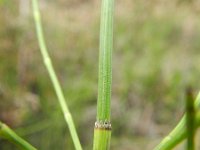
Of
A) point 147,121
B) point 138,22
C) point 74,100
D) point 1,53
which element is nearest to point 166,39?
point 138,22

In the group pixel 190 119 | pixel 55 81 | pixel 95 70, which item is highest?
pixel 95 70

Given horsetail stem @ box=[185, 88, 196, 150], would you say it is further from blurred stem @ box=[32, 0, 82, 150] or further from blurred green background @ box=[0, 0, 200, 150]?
blurred green background @ box=[0, 0, 200, 150]

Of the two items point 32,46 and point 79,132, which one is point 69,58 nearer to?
point 32,46

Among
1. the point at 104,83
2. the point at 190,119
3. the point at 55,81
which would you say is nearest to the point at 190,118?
the point at 190,119

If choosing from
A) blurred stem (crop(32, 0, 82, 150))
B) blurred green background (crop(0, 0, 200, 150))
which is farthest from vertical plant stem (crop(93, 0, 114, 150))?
blurred green background (crop(0, 0, 200, 150))

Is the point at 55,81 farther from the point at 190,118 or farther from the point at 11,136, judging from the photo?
the point at 190,118

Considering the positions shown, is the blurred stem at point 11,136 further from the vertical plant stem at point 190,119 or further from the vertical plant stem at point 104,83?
the vertical plant stem at point 190,119

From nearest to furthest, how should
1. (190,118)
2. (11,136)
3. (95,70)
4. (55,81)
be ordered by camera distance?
(190,118)
(11,136)
(55,81)
(95,70)
